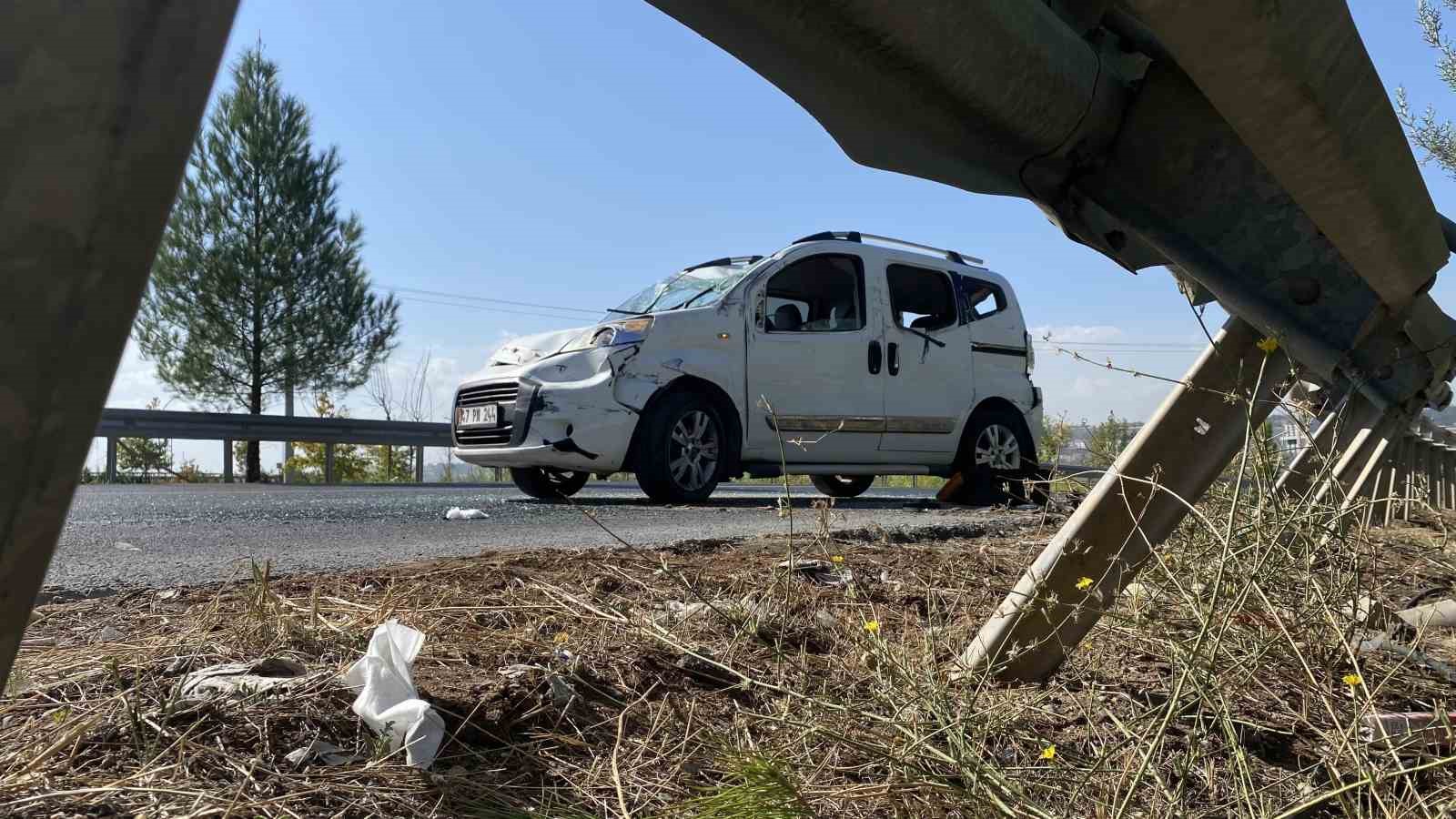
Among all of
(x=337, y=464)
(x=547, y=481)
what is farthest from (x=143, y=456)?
(x=547, y=481)

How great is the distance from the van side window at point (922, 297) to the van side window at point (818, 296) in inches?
13.5

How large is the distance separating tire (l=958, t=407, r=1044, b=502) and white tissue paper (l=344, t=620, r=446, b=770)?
301 inches

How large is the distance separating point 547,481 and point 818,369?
252cm

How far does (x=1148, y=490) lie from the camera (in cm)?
177

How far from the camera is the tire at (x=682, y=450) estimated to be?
701 centimetres

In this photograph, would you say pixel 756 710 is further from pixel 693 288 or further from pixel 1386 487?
pixel 693 288

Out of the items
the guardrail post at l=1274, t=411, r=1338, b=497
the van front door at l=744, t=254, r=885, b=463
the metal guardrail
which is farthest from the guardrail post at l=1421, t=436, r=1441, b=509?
the metal guardrail

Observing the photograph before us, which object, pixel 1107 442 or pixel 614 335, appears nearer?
pixel 1107 442

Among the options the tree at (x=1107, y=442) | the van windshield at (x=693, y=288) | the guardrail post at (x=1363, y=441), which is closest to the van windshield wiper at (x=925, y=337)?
the van windshield at (x=693, y=288)

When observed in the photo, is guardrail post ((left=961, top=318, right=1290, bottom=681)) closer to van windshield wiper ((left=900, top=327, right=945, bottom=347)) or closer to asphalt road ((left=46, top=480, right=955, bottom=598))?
asphalt road ((left=46, top=480, right=955, bottom=598))

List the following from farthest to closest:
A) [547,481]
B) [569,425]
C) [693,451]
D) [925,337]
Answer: [925,337]
[547,481]
[693,451]
[569,425]

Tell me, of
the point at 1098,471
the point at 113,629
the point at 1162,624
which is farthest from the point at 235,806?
the point at 1098,471

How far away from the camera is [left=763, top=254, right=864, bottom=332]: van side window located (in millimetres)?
7988

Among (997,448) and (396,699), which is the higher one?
(997,448)
